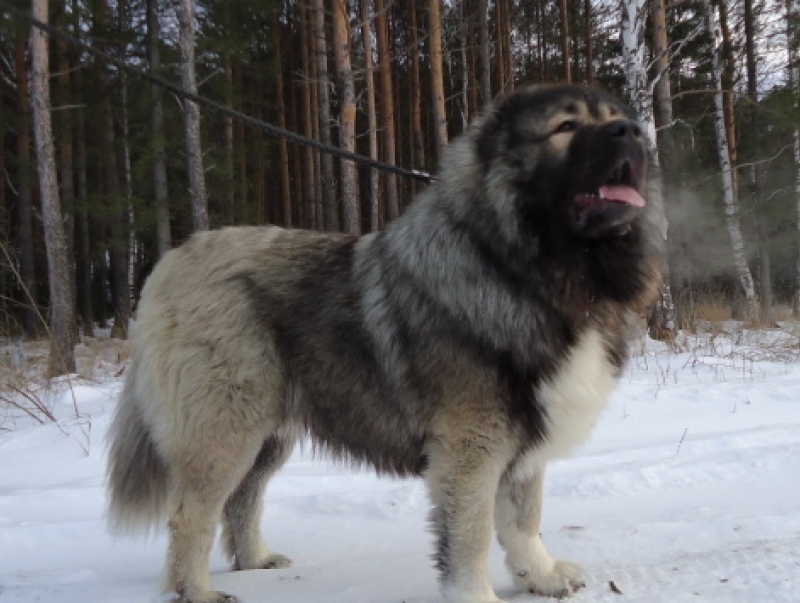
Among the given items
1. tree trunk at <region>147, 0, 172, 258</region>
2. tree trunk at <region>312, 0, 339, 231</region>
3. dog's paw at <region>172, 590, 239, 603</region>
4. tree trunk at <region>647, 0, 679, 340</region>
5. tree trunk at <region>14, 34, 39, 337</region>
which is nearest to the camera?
dog's paw at <region>172, 590, 239, 603</region>

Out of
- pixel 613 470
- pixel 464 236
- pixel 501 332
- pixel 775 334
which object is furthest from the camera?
pixel 775 334

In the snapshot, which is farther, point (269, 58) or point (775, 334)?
point (269, 58)

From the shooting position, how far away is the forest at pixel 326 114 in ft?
45.5

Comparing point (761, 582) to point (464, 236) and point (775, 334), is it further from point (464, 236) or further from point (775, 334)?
point (775, 334)

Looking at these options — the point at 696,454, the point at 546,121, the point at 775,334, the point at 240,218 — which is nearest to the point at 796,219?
the point at 775,334

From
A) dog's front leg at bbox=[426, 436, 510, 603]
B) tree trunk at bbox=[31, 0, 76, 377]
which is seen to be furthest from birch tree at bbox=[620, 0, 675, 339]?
tree trunk at bbox=[31, 0, 76, 377]

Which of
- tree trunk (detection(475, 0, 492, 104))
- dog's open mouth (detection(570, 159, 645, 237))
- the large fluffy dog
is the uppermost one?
tree trunk (detection(475, 0, 492, 104))

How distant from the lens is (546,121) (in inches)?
92.8

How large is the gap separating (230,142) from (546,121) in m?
15.6

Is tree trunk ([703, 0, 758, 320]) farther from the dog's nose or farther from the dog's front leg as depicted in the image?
the dog's front leg

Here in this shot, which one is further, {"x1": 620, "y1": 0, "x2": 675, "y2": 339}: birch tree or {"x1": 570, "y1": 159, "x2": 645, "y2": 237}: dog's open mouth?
{"x1": 620, "y1": 0, "x2": 675, "y2": 339}: birch tree

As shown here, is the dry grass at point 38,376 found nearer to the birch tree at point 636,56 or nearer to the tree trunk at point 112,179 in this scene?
the tree trunk at point 112,179

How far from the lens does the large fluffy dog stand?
2.27m

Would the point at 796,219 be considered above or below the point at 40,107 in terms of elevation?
below
